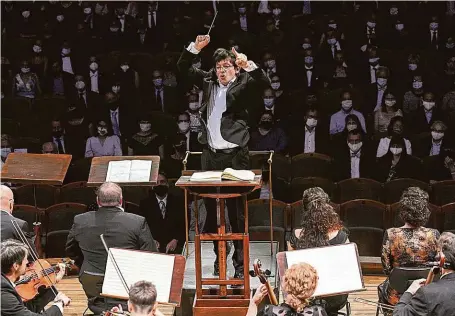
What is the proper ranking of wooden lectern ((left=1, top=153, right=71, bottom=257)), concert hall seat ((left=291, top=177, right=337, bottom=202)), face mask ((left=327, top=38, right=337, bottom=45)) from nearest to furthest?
wooden lectern ((left=1, top=153, right=71, bottom=257))
concert hall seat ((left=291, top=177, right=337, bottom=202))
face mask ((left=327, top=38, right=337, bottom=45))

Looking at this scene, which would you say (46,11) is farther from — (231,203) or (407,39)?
(231,203)

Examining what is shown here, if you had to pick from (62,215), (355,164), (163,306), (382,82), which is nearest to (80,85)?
(62,215)

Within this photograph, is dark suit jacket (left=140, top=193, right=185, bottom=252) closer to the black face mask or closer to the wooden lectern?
the black face mask

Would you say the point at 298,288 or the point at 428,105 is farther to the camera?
the point at 428,105

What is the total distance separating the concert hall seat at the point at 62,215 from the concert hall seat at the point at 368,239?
221 cm

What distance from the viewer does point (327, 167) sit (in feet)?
26.4

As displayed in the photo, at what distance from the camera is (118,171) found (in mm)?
5746

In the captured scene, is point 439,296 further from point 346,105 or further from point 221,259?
point 346,105

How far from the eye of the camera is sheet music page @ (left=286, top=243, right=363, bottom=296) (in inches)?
175

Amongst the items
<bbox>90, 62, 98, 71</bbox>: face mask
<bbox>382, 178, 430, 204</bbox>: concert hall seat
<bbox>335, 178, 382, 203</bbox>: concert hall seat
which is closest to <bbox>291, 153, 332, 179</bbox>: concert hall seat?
<bbox>335, 178, 382, 203</bbox>: concert hall seat

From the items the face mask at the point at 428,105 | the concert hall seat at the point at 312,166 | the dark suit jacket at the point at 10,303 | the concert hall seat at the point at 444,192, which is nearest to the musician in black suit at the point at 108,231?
the dark suit jacket at the point at 10,303

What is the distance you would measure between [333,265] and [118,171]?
185 centimetres

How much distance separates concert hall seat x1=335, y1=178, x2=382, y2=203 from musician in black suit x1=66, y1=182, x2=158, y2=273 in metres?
2.93

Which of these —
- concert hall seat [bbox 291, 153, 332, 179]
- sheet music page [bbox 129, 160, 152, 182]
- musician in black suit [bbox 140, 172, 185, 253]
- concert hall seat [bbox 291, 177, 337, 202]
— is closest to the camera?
sheet music page [bbox 129, 160, 152, 182]
